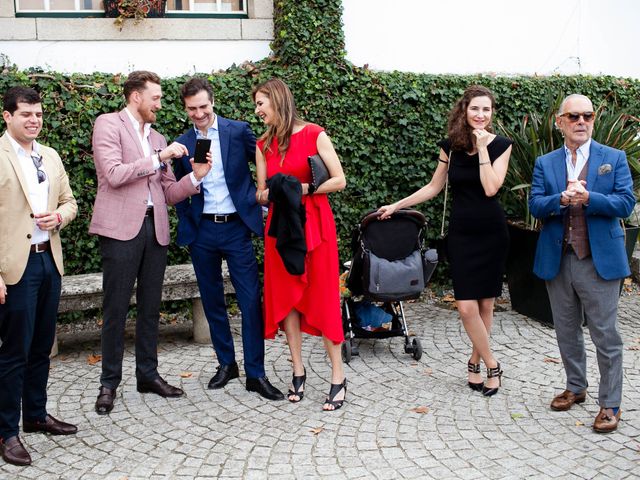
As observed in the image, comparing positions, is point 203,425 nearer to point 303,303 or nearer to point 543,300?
point 303,303

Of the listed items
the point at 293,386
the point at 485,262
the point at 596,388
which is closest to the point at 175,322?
the point at 293,386

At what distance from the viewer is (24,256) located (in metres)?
4.37

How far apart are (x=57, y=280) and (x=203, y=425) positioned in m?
1.34

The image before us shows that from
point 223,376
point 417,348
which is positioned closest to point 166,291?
point 223,376

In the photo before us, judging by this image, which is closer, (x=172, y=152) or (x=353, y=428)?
(x=353, y=428)

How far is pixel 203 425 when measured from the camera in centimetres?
497

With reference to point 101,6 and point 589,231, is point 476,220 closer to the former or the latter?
point 589,231

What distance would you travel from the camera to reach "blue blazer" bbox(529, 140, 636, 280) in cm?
466

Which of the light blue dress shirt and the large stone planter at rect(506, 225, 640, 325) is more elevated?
the light blue dress shirt

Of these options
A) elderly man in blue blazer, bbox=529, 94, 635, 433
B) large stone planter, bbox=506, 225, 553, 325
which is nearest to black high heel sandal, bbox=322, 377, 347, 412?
elderly man in blue blazer, bbox=529, 94, 635, 433

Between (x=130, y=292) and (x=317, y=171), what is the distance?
1.57m

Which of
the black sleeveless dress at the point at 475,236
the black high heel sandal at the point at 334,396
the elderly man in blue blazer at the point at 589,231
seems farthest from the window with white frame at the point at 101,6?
the black high heel sandal at the point at 334,396

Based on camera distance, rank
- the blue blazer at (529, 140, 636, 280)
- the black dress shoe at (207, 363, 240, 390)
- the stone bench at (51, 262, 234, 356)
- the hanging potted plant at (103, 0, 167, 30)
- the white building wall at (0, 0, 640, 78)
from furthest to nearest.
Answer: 1. the hanging potted plant at (103, 0, 167, 30)
2. the white building wall at (0, 0, 640, 78)
3. the stone bench at (51, 262, 234, 356)
4. the black dress shoe at (207, 363, 240, 390)
5. the blue blazer at (529, 140, 636, 280)

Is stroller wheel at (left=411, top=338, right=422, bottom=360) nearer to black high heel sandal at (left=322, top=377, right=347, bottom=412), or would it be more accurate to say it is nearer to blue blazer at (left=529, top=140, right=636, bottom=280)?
black high heel sandal at (left=322, top=377, right=347, bottom=412)
